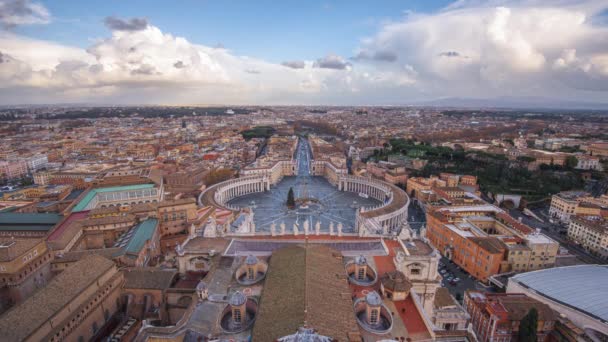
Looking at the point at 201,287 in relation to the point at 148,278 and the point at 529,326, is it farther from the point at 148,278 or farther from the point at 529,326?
the point at 529,326

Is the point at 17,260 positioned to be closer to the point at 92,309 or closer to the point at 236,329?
the point at 92,309

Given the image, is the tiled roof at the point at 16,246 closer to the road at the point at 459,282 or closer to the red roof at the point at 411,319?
the red roof at the point at 411,319

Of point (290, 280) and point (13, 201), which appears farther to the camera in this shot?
point (13, 201)

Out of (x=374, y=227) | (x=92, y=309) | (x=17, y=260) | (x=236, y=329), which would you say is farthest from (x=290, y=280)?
(x=374, y=227)

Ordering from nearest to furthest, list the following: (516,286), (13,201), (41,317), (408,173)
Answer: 1. (41,317)
2. (516,286)
3. (13,201)
4. (408,173)

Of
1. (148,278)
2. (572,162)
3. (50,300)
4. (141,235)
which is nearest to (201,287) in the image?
(148,278)

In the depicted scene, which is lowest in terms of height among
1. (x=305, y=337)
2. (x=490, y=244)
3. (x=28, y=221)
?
(x=490, y=244)

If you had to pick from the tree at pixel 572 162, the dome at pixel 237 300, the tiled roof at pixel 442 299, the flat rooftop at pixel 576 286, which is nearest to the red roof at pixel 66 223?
the dome at pixel 237 300
